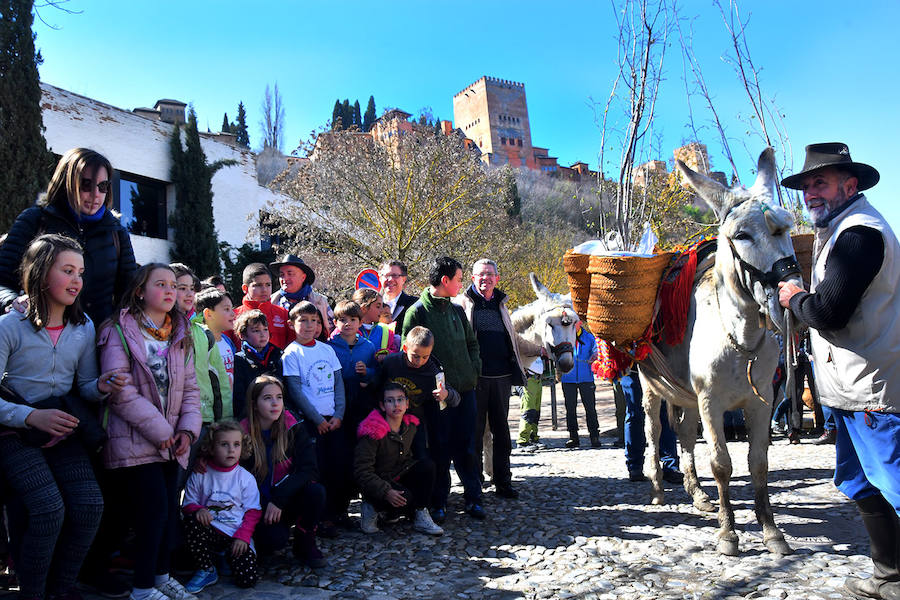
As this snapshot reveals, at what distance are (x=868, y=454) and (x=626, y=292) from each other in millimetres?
2224

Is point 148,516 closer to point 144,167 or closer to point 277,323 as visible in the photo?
point 277,323

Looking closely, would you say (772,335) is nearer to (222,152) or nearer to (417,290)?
(417,290)

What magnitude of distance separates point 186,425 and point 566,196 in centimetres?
5278

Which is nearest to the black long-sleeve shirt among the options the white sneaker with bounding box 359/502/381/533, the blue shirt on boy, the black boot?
the black boot

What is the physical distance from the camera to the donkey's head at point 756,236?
350 cm

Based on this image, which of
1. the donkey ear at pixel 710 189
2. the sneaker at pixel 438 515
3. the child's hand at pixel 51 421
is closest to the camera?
the child's hand at pixel 51 421

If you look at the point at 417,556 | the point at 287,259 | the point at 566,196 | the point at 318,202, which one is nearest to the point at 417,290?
the point at 318,202

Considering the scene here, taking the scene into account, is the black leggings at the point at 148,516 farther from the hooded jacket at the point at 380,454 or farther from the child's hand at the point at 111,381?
the hooded jacket at the point at 380,454

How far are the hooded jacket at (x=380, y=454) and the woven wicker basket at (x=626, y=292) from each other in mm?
1955

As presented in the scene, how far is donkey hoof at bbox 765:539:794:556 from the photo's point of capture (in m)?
3.83

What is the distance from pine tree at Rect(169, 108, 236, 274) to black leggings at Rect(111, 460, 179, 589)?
17093mm

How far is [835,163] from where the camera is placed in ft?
10.4

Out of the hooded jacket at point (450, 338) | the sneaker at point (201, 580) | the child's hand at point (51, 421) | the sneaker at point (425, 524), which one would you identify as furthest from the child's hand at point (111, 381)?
the hooded jacket at point (450, 338)

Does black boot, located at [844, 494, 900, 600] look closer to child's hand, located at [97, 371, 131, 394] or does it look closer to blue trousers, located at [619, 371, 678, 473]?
blue trousers, located at [619, 371, 678, 473]
